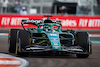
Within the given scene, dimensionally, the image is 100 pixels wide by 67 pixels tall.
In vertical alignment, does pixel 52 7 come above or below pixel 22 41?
above

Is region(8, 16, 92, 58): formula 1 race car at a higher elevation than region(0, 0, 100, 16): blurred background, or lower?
lower

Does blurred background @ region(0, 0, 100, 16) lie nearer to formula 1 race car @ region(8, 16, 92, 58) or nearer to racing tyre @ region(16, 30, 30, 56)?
formula 1 race car @ region(8, 16, 92, 58)

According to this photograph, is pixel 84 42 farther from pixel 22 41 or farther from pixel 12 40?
pixel 12 40

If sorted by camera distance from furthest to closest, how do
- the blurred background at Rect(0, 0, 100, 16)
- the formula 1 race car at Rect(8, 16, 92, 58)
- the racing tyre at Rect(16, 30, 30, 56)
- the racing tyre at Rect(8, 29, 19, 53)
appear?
1. the blurred background at Rect(0, 0, 100, 16)
2. the racing tyre at Rect(8, 29, 19, 53)
3. the racing tyre at Rect(16, 30, 30, 56)
4. the formula 1 race car at Rect(8, 16, 92, 58)

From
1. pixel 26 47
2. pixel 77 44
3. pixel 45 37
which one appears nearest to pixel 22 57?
pixel 26 47

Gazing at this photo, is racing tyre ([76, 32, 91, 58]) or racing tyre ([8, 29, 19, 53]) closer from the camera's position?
racing tyre ([76, 32, 91, 58])

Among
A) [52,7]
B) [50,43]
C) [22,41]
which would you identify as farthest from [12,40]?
[52,7]

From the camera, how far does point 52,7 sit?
99.2 feet

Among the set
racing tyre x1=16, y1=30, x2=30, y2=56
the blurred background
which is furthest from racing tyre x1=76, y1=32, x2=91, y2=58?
the blurred background

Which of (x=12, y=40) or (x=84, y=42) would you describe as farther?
(x=12, y=40)

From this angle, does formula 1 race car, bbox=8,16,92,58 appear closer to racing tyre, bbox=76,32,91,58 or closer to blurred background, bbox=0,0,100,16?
racing tyre, bbox=76,32,91,58

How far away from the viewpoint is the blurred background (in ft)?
91.4

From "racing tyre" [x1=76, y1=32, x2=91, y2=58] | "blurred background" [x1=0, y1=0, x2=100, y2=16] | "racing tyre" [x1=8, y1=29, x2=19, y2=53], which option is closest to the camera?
"racing tyre" [x1=76, y1=32, x2=91, y2=58]

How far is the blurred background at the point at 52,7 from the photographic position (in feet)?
91.4
